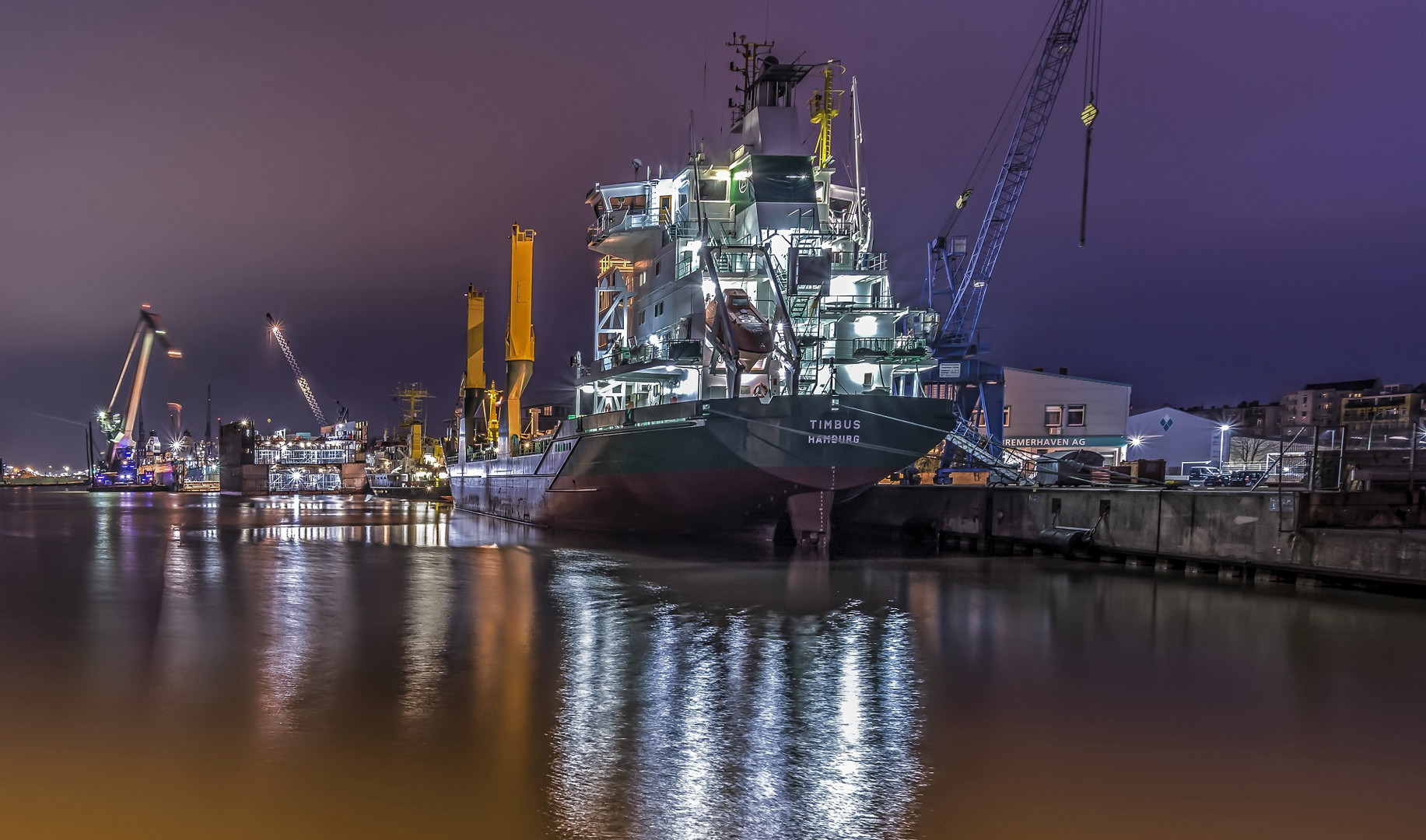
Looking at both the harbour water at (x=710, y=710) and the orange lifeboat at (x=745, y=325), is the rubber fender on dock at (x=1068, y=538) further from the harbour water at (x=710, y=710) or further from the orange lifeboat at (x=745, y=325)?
the orange lifeboat at (x=745, y=325)

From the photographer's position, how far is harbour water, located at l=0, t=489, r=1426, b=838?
675 cm

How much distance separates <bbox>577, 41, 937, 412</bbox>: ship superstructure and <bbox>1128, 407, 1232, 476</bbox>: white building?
34.4 meters

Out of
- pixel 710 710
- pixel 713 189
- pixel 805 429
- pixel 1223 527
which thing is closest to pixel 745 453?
pixel 805 429

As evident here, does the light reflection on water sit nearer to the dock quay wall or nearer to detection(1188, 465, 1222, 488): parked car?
the dock quay wall

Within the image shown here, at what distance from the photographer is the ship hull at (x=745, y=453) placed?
23.1m

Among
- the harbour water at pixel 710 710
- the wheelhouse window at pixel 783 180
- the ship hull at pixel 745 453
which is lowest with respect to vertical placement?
the harbour water at pixel 710 710

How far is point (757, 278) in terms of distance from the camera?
84.4 ft

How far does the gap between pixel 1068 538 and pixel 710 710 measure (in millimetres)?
17864

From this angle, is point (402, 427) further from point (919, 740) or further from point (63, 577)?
point (919, 740)

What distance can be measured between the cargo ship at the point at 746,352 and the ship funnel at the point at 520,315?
11221 millimetres

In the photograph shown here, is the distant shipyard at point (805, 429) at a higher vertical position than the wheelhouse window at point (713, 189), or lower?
lower

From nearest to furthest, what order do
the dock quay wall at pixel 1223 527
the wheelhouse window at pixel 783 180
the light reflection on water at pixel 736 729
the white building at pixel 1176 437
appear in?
1. the light reflection on water at pixel 736 729
2. the dock quay wall at pixel 1223 527
3. the wheelhouse window at pixel 783 180
4. the white building at pixel 1176 437

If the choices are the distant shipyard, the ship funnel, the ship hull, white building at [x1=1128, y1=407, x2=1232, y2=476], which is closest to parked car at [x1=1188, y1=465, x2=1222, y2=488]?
the distant shipyard

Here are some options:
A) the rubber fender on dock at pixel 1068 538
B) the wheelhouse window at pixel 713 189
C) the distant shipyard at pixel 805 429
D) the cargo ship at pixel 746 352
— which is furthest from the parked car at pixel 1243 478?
the wheelhouse window at pixel 713 189
